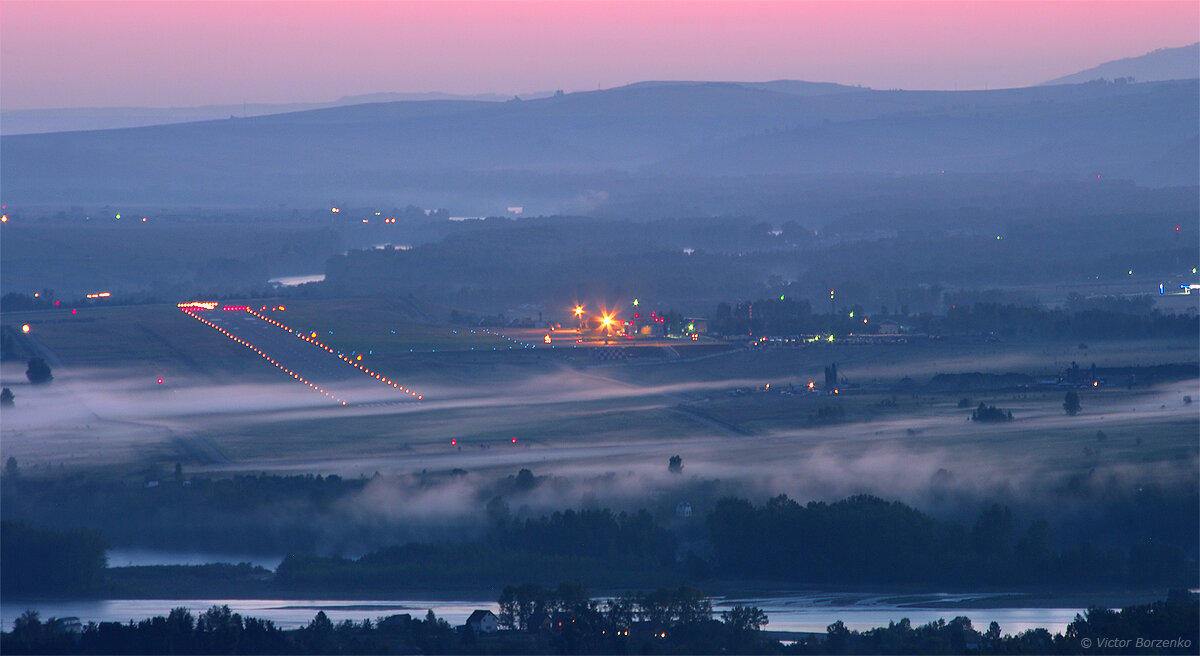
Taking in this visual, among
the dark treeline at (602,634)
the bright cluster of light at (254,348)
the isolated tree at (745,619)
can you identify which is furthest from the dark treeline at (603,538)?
the bright cluster of light at (254,348)

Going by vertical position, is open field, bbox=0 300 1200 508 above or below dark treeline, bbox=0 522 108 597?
above

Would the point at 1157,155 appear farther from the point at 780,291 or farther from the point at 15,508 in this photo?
the point at 15,508

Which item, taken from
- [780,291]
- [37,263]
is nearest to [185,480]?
[780,291]

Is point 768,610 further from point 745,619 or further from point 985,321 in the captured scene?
point 985,321

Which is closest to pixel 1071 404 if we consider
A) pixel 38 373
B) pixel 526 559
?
pixel 526 559

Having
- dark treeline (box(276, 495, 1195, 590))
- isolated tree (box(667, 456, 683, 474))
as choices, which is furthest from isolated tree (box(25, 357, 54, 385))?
isolated tree (box(667, 456, 683, 474))

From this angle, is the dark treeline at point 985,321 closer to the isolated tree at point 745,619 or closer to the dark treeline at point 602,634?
the dark treeline at point 602,634

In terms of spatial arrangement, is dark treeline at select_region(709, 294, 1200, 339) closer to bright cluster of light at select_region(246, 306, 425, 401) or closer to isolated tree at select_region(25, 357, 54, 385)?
bright cluster of light at select_region(246, 306, 425, 401)
